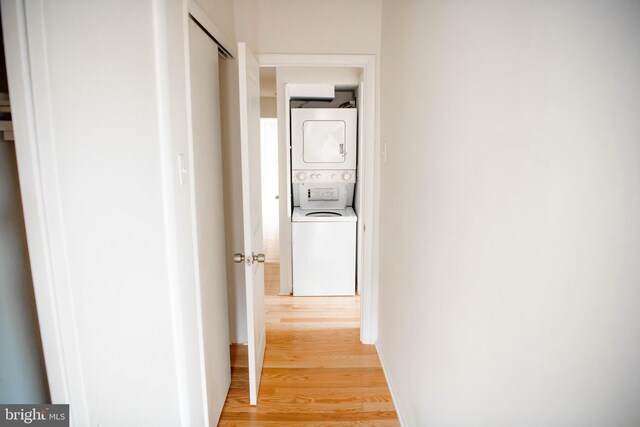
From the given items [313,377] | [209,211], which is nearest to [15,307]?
[209,211]

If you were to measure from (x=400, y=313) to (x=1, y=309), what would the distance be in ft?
5.85

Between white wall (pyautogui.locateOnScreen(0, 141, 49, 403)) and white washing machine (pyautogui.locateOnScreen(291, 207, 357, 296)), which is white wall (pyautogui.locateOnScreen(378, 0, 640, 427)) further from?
white washing machine (pyautogui.locateOnScreen(291, 207, 357, 296))

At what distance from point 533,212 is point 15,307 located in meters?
1.81

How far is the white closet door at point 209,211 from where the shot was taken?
5.09 ft

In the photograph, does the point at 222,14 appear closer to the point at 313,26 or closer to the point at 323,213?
the point at 313,26

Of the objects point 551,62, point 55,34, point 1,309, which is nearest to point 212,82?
point 55,34

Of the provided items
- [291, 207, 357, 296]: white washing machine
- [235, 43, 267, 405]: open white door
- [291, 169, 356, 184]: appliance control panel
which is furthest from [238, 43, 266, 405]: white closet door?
[291, 169, 356, 184]: appliance control panel

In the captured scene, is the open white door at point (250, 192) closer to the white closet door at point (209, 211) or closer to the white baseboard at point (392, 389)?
the white closet door at point (209, 211)

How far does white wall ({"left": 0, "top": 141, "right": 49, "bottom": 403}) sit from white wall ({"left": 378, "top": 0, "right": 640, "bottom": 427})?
161 cm

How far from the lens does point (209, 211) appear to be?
5.78 ft

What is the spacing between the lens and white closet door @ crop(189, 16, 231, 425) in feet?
5.09

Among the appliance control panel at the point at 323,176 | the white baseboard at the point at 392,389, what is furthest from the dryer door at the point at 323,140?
the white baseboard at the point at 392,389

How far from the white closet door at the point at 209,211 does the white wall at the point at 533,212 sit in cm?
99

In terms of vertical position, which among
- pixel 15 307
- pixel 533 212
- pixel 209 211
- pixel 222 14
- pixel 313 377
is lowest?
pixel 313 377
